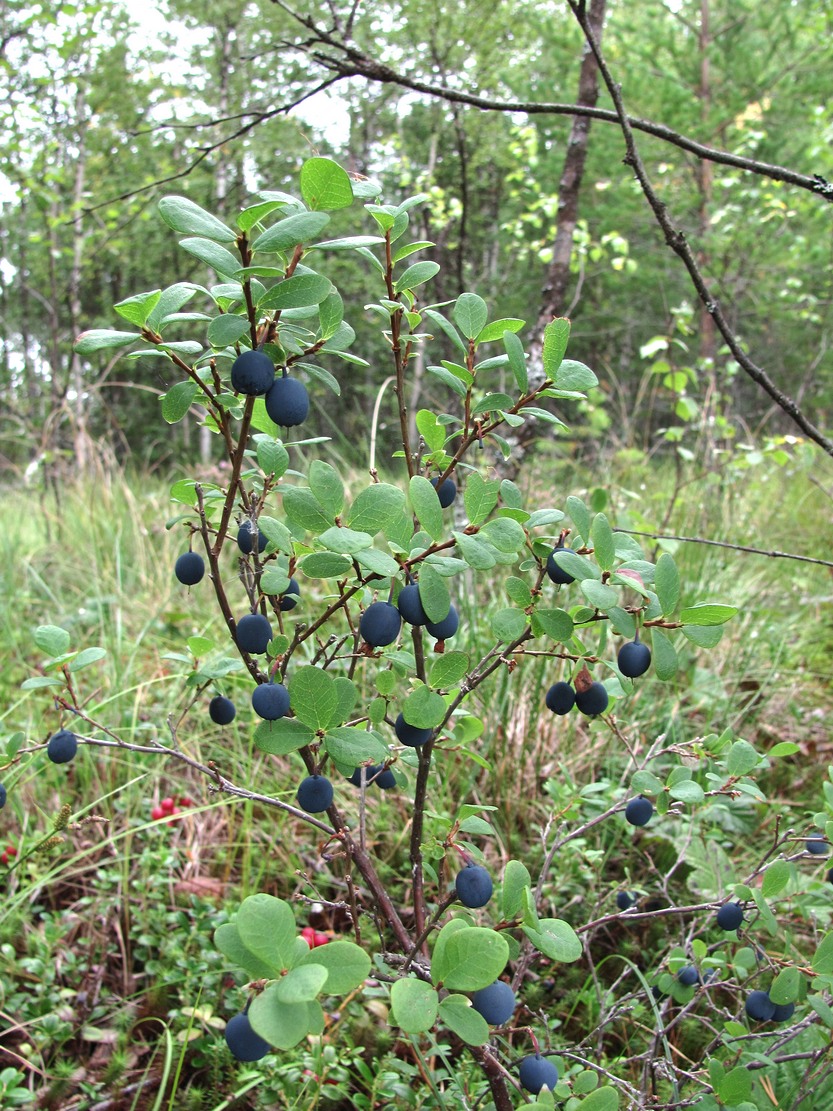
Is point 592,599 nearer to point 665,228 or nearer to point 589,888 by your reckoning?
point 665,228

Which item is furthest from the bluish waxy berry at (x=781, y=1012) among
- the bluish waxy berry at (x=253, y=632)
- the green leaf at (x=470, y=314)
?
the green leaf at (x=470, y=314)

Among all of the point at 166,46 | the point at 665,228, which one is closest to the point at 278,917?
the point at 665,228

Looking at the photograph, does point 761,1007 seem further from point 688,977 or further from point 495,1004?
point 495,1004

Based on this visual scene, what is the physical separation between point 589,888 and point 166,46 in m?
14.5

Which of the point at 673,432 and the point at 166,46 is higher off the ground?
the point at 166,46

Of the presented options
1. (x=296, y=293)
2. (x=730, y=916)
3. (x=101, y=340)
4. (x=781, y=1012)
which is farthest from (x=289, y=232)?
(x=781, y=1012)

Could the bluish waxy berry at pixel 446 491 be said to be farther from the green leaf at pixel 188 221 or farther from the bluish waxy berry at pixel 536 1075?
the bluish waxy berry at pixel 536 1075

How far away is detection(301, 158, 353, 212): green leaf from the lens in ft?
1.99

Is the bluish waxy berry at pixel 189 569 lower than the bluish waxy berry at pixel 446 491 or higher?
lower

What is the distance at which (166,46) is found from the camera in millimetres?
12414

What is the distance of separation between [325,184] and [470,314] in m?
0.24

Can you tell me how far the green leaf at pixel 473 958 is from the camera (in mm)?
594

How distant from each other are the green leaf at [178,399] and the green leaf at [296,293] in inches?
6.0

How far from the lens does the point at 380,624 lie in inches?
27.5
